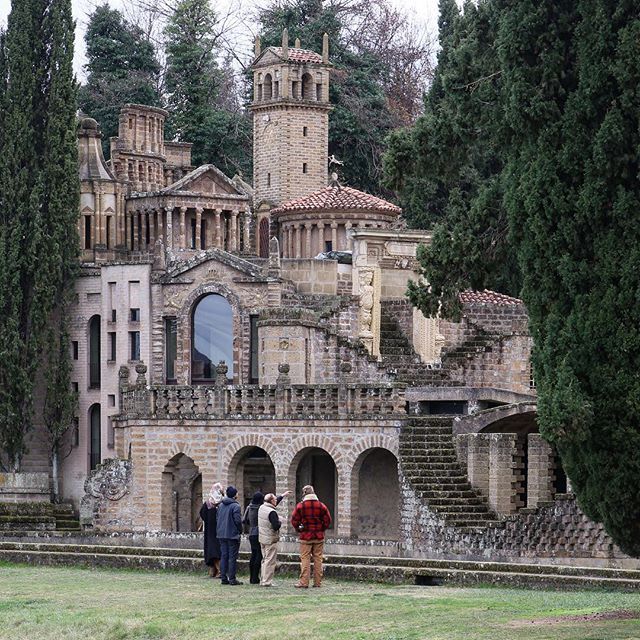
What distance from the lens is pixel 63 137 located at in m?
62.7

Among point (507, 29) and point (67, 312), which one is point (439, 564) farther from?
point (67, 312)

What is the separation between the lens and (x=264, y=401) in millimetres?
53438

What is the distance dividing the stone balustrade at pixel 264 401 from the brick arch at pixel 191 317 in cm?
441

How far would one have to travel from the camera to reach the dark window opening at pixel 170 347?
61.1 metres

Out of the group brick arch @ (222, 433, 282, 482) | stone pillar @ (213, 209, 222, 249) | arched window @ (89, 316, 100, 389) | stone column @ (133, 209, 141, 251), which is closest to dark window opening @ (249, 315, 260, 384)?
brick arch @ (222, 433, 282, 482)

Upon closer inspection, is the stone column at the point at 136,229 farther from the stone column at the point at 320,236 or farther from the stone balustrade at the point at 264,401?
the stone balustrade at the point at 264,401

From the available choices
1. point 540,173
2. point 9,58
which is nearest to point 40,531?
point 9,58

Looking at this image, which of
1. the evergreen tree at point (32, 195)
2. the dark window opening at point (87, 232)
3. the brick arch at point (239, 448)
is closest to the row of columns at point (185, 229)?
the dark window opening at point (87, 232)

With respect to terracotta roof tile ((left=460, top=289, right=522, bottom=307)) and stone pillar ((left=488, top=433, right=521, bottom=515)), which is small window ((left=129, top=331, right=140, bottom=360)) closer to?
terracotta roof tile ((left=460, top=289, right=522, bottom=307))

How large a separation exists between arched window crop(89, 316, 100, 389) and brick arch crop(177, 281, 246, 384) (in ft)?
12.7

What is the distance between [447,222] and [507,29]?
7.52m

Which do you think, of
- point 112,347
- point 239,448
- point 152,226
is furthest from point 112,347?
point 239,448

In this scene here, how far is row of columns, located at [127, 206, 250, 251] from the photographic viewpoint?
66812 millimetres

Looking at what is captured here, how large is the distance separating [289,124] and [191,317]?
39.5 ft
